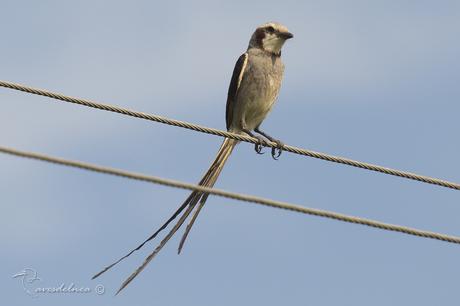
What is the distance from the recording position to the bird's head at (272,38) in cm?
864

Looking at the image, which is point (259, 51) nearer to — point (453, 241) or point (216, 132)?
point (216, 132)

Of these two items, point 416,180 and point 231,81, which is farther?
point 231,81

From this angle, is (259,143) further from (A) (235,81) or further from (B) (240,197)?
(B) (240,197)

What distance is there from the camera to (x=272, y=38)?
868cm

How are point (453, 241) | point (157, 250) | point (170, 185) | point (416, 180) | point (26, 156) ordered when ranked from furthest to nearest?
1. point (157, 250)
2. point (416, 180)
3. point (453, 241)
4. point (170, 185)
5. point (26, 156)

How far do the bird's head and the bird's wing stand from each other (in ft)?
0.61

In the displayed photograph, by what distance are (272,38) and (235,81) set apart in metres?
0.55

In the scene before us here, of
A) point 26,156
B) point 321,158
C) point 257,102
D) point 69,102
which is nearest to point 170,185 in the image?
point 26,156

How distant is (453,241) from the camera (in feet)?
16.8

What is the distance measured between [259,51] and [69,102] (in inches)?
139

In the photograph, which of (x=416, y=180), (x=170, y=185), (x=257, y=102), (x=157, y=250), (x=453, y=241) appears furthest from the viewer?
(x=257, y=102)

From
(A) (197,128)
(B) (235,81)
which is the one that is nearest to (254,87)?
(B) (235,81)

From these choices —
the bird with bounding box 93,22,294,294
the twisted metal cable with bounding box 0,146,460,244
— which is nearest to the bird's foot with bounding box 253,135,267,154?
the bird with bounding box 93,22,294,294

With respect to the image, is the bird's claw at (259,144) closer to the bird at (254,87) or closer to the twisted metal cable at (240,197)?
the bird at (254,87)
